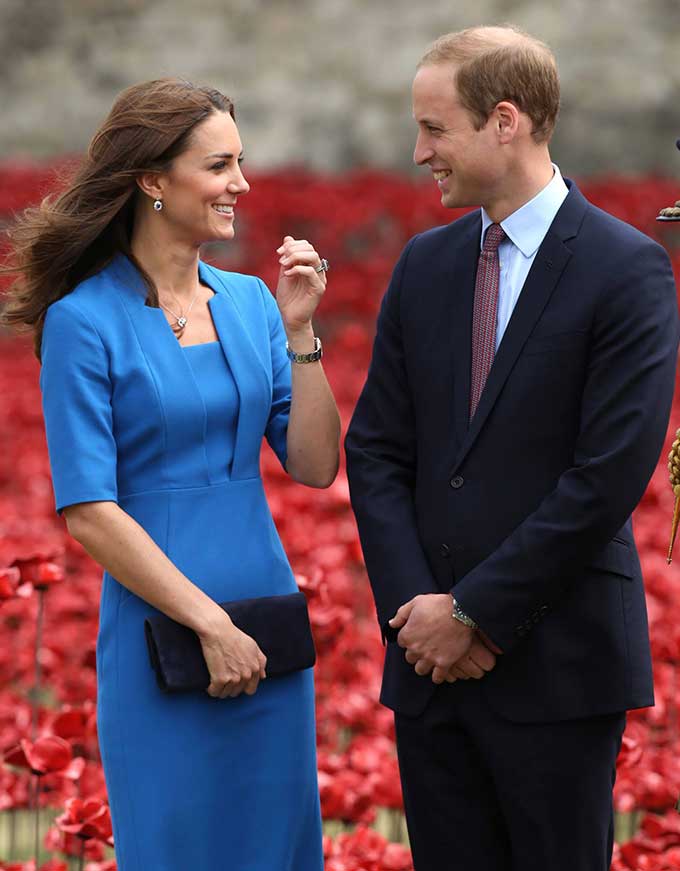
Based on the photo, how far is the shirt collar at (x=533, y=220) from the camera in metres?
2.79

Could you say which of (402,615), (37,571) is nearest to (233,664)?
(402,615)

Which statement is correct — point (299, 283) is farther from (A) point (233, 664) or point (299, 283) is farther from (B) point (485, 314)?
(A) point (233, 664)

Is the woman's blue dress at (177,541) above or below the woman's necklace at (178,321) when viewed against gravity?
below

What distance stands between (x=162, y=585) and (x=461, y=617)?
563 millimetres

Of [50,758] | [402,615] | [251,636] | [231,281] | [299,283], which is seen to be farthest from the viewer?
[50,758]

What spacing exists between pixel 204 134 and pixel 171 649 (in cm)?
100

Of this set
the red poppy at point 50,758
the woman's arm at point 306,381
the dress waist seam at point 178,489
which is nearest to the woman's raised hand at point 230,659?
the dress waist seam at point 178,489

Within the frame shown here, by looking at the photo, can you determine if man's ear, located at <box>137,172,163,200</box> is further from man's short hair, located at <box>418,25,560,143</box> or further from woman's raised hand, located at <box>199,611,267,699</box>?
woman's raised hand, located at <box>199,611,267,699</box>

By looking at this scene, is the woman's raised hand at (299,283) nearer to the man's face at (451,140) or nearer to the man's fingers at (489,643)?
the man's face at (451,140)

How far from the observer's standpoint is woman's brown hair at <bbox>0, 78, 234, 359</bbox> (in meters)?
2.86

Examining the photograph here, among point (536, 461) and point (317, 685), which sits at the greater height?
A: point (536, 461)

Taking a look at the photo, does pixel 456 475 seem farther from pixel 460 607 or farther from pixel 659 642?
pixel 659 642

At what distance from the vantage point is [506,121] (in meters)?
2.74

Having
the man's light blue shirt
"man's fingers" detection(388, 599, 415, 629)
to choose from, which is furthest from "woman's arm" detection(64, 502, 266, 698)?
the man's light blue shirt
